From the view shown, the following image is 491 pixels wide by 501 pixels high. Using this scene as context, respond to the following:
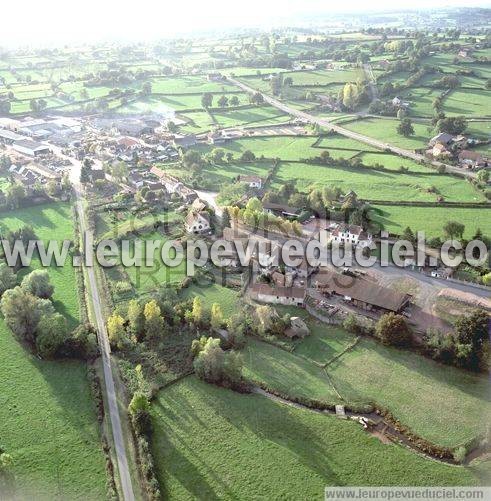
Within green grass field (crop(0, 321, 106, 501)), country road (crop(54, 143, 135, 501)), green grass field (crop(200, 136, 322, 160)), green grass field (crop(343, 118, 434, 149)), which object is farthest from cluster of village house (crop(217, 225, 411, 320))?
green grass field (crop(343, 118, 434, 149))

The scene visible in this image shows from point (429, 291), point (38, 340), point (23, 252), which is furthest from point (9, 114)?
point (429, 291)

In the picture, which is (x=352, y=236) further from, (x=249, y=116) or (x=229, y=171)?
(x=249, y=116)

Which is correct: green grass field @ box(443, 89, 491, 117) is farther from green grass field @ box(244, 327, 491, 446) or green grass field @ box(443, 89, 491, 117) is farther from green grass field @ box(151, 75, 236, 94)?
green grass field @ box(244, 327, 491, 446)

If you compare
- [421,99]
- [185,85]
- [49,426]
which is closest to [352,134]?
[421,99]

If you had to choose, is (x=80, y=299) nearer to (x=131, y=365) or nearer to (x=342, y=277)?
(x=131, y=365)

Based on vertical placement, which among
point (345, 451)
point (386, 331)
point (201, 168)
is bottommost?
point (345, 451)
